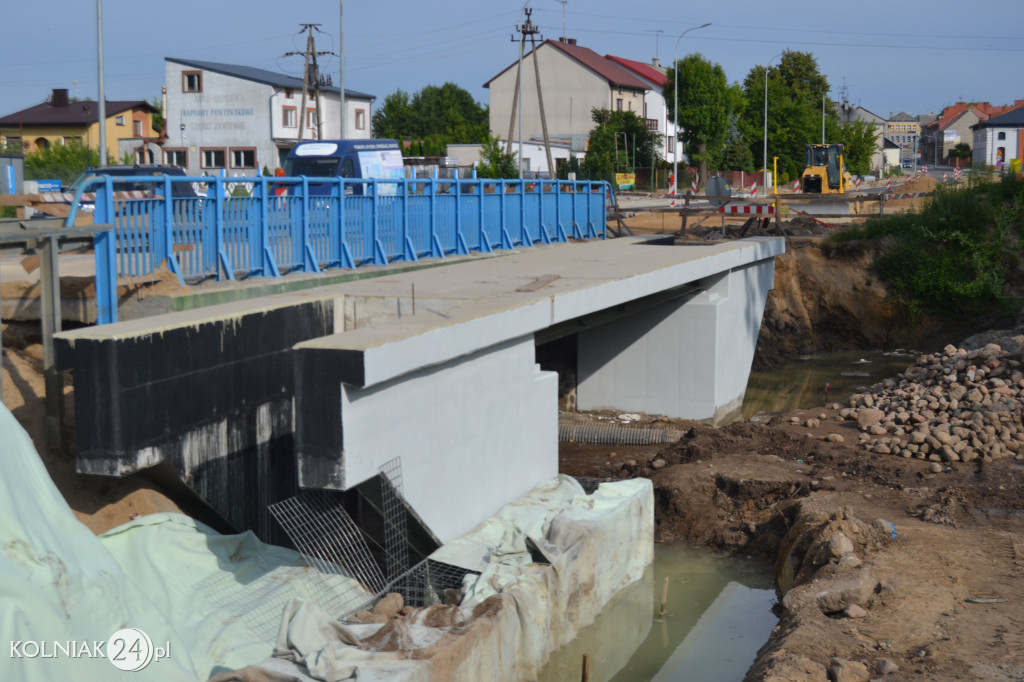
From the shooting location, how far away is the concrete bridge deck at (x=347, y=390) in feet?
28.5

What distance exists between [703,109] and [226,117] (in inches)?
1124

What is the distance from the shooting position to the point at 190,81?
58562 millimetres

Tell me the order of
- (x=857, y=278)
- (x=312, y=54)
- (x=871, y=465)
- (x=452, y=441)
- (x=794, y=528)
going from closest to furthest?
(x=452, y=441) < (x=794, y=528) < (x=871, y=465) < (x=857, y=278) < (x=312, y=54)

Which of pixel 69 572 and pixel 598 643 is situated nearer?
pixel 69 572

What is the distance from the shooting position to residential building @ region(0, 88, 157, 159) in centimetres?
6069

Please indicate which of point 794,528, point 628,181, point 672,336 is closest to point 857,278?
point 672,336

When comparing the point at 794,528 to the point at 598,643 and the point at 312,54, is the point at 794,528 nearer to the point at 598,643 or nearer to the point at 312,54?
the point at 598,643

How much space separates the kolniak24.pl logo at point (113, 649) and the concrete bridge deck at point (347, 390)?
5.80 ft

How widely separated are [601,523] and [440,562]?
2.06 meters

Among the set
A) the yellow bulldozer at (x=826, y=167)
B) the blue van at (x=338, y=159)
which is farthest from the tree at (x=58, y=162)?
the yellow bulldozer at (x=826, y=167)

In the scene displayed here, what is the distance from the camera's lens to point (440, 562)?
959 cm

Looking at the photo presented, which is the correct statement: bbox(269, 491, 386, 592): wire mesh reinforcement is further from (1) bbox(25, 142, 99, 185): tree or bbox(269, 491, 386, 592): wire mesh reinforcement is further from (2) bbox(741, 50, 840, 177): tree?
(2) bbox(741, 50, 840, 177): tree

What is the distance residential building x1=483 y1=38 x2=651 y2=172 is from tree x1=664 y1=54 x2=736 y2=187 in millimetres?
8617

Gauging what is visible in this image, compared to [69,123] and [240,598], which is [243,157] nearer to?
[69,123]
